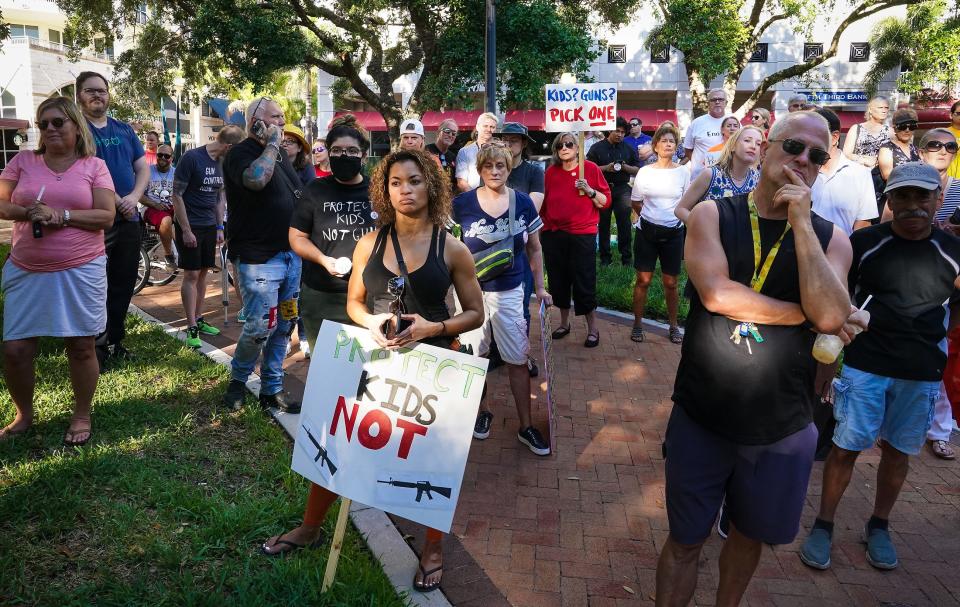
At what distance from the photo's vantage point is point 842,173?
16.3 feet

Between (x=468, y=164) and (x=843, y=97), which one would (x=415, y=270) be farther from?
(x=843, y=97)

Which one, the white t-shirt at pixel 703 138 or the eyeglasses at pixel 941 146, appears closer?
the eyeglasses at pixel 941 146

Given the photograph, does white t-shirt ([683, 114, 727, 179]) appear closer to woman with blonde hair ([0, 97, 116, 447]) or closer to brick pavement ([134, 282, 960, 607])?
brick pavement ([134, 282, 960, 607])

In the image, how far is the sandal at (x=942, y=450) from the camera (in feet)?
15.8

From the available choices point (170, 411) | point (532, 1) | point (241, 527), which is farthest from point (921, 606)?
point (532, 1)

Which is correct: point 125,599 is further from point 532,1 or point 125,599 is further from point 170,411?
point 532,1

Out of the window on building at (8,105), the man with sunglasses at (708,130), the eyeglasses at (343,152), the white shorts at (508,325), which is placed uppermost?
the window on building at (8,105)

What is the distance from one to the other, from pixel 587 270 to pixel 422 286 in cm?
399

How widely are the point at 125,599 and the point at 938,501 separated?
14.7 feet

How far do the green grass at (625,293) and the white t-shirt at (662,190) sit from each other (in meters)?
1.48

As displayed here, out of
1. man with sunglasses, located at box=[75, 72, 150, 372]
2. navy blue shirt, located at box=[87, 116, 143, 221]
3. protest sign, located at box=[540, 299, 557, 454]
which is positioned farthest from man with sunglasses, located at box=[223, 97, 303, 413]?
protest sign, located at box=[540, 299, 557, 454]

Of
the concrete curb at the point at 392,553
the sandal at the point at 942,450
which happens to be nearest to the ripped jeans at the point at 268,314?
the concrete curb at the point at 392,553

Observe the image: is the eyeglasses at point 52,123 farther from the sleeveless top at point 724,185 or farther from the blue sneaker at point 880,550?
the blue sneaker at point 880,550

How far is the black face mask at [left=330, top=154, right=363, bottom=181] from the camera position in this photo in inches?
170
